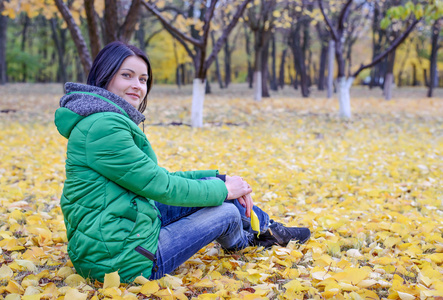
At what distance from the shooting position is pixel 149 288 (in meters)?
1.78

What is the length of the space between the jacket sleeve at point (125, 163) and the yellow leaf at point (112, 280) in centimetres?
41

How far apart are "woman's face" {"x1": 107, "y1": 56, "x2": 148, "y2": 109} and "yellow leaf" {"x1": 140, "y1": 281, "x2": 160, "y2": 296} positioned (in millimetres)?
909

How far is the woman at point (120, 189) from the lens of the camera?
1616 millimetres

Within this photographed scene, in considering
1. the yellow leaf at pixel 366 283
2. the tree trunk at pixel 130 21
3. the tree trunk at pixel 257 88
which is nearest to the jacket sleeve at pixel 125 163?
the yellow leaf at pixel 366 283

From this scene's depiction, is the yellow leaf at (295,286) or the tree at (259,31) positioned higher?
the tree at (259,31)

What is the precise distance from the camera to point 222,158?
216 inches

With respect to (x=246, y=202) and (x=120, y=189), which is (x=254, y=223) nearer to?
(x=246, y=202)

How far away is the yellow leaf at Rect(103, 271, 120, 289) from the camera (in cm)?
173

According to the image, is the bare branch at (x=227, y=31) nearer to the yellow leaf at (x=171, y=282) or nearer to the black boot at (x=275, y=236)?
the black boot at (x=275, y=236)

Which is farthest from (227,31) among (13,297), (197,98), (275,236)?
(13,297)

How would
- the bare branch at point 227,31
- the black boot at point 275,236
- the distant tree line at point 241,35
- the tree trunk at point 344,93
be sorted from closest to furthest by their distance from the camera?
the black boot at point 275,236 < the distant tree line at point 241,35 < the bare branch at point 227,31 < the tree trunk at point 344,93

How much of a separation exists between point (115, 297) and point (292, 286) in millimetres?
880

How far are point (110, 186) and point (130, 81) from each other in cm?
56

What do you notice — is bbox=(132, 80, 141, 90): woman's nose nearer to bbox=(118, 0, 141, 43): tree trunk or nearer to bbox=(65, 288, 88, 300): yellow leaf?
bbox=(65, 288, 88, 300): yellow leaf
